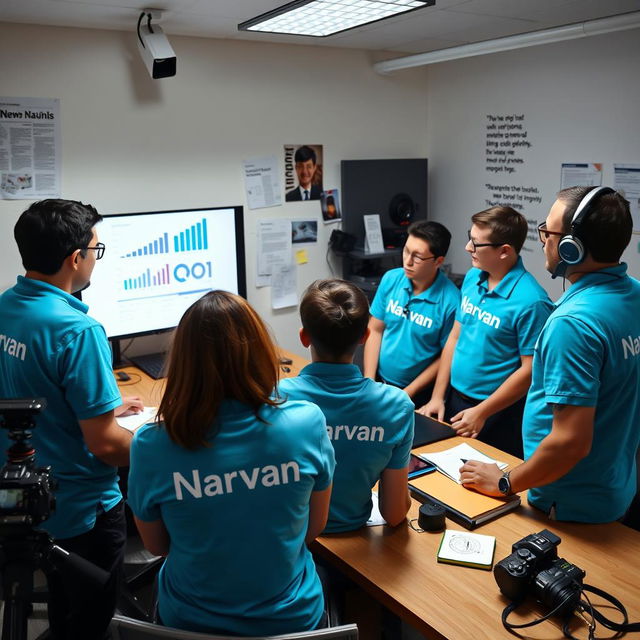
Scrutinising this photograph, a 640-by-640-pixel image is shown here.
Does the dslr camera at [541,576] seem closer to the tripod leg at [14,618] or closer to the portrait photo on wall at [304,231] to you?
the tripod leg at [14,618]

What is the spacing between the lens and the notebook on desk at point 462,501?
1709 mm

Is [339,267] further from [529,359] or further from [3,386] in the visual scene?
[3,386]

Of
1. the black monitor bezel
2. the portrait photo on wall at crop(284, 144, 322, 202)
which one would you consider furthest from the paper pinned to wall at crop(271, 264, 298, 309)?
the portrait photo on wall at crop(284, 144, 322, 202)

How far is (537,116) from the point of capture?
10.9 feet

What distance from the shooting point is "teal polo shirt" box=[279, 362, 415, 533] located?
1510 millimetres

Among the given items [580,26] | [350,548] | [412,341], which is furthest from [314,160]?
[350,548]

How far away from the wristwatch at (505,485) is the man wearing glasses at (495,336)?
58cm

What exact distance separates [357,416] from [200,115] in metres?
2.13

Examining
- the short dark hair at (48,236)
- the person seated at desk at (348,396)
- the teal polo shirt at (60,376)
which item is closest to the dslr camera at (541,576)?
the person seated at desk at (348,396)

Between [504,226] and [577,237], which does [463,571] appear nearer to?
[577,237]

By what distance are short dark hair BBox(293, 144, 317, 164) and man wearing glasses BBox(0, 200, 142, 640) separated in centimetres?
178

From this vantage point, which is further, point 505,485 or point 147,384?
point 147,384

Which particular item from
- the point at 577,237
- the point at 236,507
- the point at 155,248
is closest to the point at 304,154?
the point at 155,248

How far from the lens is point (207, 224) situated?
3.08m
